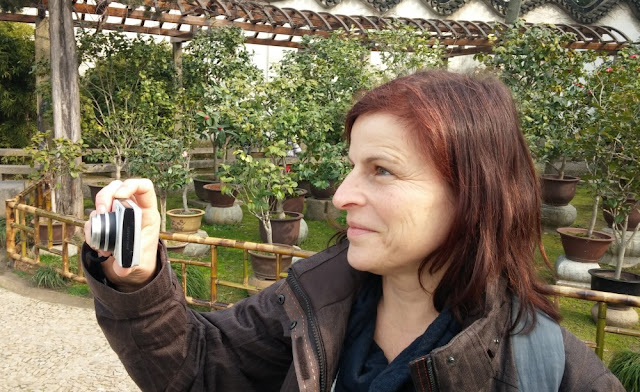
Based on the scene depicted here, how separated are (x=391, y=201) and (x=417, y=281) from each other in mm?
203

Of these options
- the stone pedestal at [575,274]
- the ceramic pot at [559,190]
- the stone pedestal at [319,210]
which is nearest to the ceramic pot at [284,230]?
the stone pedestal at [319,210]

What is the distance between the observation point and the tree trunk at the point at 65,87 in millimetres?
6715

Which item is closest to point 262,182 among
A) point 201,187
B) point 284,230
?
point 284,230

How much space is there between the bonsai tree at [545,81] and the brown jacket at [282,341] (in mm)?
6210

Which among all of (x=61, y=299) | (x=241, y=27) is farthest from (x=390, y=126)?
(x=241, y=27)

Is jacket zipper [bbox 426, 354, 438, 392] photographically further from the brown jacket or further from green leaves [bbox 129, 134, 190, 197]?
green leaves [bbox 129, 134, 190, 197]

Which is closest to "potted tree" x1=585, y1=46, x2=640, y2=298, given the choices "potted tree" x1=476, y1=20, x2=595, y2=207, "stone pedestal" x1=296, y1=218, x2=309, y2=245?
"potted tree" x1=476, y1=20, x2=595, y2=207

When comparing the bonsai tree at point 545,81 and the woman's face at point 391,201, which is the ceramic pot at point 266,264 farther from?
the woman's face at point 391,201

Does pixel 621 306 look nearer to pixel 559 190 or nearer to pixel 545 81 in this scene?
pixel 545 81

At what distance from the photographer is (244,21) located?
1023cm

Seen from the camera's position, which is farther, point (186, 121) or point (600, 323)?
point (186, 121)

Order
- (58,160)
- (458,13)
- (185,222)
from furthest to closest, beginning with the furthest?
(458,13)
(185,222)
(58,160)

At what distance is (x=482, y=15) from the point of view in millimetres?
14570

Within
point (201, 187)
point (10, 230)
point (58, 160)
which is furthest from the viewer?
point (201, 187)
